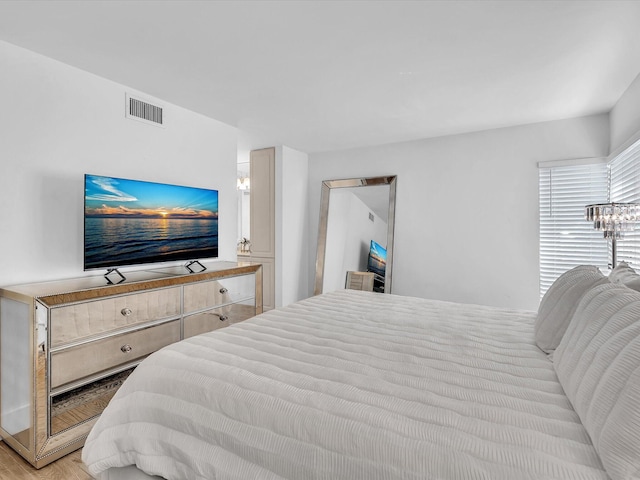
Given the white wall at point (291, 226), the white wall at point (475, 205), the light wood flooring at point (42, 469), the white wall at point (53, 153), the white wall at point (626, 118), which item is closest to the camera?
the light wood flooring at point (42, 469)

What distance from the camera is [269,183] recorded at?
4910 mm

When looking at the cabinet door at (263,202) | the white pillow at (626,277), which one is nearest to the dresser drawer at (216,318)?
the cabinet door at (263,202)

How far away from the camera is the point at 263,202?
496 centimetres

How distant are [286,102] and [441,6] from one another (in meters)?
1.69

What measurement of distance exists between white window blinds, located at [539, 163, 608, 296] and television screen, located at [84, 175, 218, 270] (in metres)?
3.55

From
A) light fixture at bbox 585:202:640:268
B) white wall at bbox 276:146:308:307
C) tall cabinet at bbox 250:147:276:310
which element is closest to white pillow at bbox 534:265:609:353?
light fixture at bbox 585:202:640:268

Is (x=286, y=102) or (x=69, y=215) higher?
(x=286, y=102)

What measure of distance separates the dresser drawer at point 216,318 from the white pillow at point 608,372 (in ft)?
8.06

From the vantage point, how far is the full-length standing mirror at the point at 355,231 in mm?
4633

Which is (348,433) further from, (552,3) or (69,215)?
(69,215)

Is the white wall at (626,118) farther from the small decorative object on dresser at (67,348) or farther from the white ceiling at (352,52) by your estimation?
the small decorative object on dresser at (67,348)

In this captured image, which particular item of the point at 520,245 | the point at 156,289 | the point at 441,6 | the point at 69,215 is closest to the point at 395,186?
the point at 520,245

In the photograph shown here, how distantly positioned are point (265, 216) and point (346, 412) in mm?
4050

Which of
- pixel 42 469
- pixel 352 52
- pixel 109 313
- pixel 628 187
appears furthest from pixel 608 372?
pixel 628 187
